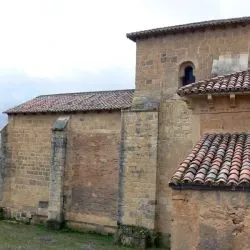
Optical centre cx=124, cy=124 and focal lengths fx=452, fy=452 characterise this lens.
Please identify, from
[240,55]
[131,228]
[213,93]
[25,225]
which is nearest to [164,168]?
[131,228]

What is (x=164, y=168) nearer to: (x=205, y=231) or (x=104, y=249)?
(x=104, y=249)

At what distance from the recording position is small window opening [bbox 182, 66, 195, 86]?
56.1 feet

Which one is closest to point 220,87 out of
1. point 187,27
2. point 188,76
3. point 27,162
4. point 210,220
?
point 210,220

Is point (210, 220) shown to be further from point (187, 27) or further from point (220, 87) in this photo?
point (187, 27)

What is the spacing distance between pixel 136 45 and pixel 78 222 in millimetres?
8384

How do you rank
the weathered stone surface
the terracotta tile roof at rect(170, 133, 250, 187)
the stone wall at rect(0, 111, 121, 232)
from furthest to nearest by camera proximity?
the weathered stone surface < the stone wall at rect(0, 111, 121, 232) < the terracotta tile roof at rect(170, 133, 250, 187)

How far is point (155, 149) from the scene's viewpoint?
17.2 meters

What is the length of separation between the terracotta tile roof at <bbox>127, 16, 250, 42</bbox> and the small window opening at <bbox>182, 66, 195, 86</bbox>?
57.2 inches

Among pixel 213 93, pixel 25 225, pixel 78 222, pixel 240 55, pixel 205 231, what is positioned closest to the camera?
pixel 205 231

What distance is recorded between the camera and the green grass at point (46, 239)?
16750mm

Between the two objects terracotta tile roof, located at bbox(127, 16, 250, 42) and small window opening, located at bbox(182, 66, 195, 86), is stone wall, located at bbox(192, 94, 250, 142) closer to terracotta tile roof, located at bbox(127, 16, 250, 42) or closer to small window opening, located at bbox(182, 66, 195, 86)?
terracotta tile roof, located at bbox(127, 16, 250, 42)

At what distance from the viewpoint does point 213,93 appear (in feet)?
34.3

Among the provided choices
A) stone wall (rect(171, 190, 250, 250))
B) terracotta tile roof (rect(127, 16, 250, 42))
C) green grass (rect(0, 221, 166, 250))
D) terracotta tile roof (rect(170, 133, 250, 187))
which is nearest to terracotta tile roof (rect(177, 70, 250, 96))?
terracotta tile roof (rect(170, 133, 250, 187))

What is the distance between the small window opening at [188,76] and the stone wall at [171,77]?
0.94 feet
